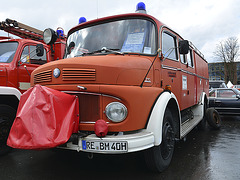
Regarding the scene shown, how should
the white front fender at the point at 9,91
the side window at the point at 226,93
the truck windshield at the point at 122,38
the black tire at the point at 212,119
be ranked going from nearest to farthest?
the truck windshield at the point at 122,38, the white front fender at the point at 9,91, the black tire at the point at 212,119, the side window at the point at 226,93

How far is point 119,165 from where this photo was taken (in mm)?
3537

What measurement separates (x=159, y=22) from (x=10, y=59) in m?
3.18

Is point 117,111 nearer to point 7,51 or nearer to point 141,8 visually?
point 141,8

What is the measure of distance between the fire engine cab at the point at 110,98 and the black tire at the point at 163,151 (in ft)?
0.05

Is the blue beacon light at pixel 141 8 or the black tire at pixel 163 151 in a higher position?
the blue beacon light at pixel 141 8

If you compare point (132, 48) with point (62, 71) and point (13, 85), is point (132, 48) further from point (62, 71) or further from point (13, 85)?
point (13, 85)

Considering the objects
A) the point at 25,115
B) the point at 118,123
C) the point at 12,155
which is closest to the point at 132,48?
the point at 118,123

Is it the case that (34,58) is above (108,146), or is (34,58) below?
above

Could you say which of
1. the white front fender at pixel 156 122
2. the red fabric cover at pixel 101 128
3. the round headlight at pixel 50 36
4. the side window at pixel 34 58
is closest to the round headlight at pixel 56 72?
the red fabric cover at pixel 101 128

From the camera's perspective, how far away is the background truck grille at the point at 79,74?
278cm

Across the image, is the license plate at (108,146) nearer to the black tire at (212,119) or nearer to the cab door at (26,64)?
the cab door at (26,64)

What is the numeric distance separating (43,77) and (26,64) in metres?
1.76

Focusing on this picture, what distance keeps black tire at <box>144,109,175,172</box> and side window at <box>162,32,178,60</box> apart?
112cm

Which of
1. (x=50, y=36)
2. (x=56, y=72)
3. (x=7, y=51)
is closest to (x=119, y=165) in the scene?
(x=56, y=72)
